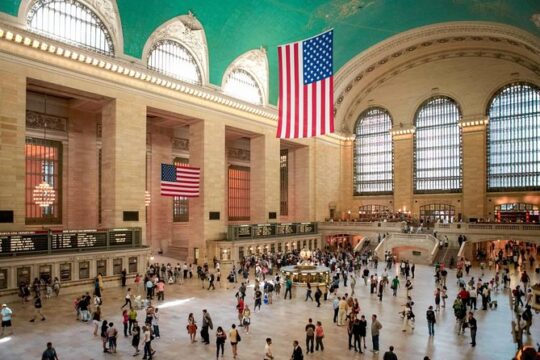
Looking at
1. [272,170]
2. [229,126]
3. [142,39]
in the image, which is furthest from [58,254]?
[272,170]

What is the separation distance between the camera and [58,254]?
18109 mm

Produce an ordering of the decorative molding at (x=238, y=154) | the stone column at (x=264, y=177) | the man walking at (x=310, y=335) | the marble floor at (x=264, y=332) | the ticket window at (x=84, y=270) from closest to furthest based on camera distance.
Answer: the man walking at (x=310, y=335) < the marble floor at (x=264, y=332) < the ticket window at (x=84, y=270) < the stone column at (x=264, y=177) < the decorative molding at (x=238, y=154)

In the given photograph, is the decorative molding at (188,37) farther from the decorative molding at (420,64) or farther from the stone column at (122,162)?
the decorative molding at (420,64)

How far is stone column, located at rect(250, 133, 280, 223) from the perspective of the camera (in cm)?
3259

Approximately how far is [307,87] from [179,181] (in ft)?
31.3

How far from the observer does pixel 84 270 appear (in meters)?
19.2

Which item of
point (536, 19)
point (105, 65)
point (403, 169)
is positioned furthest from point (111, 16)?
point (403, 169)

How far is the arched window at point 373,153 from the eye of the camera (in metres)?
42.0

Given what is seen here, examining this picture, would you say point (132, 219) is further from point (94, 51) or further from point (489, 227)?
point (489, 227)

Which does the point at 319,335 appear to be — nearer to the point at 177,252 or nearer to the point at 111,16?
the point at 111,16

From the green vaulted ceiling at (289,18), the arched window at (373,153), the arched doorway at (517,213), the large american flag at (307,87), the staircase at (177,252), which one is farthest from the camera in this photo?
the arched window at (373,153)

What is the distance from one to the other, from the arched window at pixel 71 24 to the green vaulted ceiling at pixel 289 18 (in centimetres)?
123

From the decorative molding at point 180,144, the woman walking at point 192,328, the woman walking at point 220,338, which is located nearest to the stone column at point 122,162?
the decorative molding at point 180,144

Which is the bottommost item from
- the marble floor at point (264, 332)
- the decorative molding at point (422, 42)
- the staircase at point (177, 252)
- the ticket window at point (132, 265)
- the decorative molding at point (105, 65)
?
the marble floor at point (264, 332)
